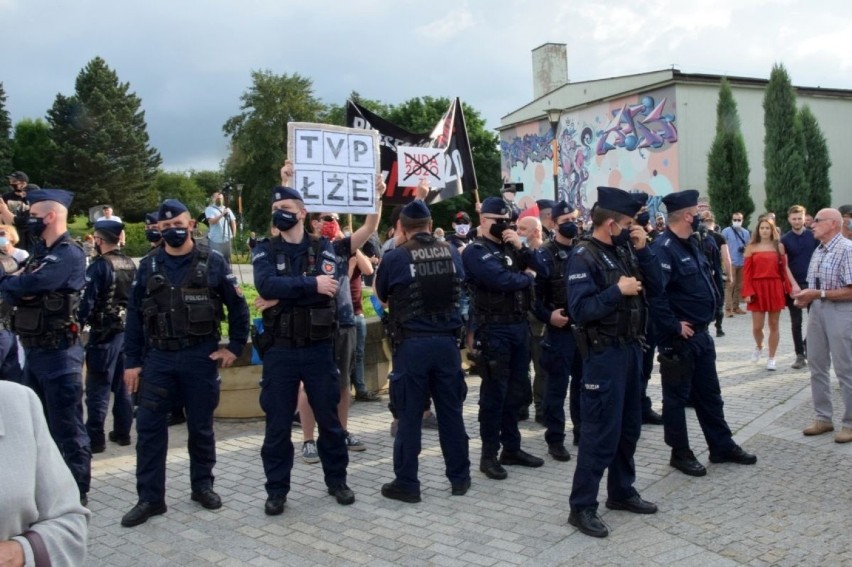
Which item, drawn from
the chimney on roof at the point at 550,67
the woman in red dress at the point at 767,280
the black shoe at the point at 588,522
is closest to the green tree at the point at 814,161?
the chimney on roof at the point at 550,67

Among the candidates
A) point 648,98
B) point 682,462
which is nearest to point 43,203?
point 682,462

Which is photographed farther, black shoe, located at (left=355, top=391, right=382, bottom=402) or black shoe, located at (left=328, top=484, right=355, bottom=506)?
black shoe, located at (left=355, top=391, right=382, bottom=402)

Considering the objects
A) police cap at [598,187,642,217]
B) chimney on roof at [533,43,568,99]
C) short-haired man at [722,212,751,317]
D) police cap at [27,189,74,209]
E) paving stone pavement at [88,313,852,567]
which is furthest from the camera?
chimney on roof at [533,43,568,99]

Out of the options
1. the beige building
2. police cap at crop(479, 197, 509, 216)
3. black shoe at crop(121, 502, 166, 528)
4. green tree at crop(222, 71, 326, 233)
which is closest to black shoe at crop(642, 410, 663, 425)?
police cap at crop(479, 197, 509, 216)

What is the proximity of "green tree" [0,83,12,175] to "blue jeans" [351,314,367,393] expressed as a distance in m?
57.0

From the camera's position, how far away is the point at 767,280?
10.7 meters

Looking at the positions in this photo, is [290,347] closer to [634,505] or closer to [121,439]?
[634,505]

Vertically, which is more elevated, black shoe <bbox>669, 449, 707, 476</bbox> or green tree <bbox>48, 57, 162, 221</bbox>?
green tree <bbox>48, 57, 162, 221</bbox>

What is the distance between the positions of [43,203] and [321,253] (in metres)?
2.14

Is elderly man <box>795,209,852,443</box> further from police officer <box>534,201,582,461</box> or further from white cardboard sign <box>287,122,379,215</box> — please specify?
white cardboard sign <box>287,122,379,215</box>

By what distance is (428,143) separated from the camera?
384 inches

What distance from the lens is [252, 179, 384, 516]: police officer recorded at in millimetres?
5535

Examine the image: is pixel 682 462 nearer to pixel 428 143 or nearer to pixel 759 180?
pixel 428 143

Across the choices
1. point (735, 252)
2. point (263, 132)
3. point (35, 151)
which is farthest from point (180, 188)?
point (735, 252)
